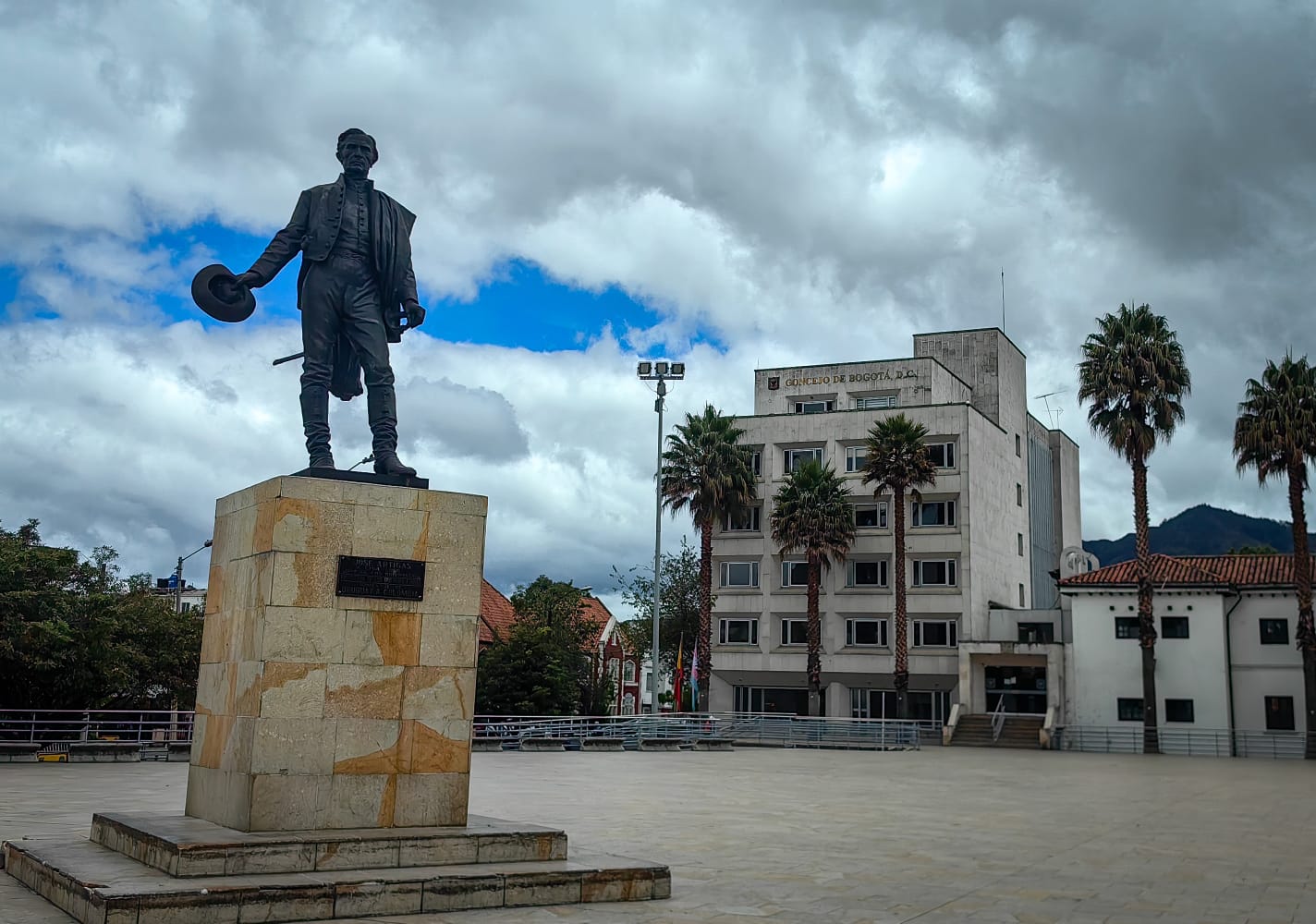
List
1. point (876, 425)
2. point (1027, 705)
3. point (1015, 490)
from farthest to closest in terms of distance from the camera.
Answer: point (1015, 490) < point (876, 425) < point (1027, 705)

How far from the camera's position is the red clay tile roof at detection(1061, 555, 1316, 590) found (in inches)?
1762

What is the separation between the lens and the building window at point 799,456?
189 ft

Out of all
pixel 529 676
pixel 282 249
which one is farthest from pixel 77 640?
pixel 282 249

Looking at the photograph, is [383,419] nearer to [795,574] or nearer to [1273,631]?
[1273,631]

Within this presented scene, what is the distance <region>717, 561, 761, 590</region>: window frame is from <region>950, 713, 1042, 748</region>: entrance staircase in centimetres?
1257

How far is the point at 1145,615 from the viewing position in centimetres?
4356

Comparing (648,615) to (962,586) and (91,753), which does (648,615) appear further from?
(91,753)

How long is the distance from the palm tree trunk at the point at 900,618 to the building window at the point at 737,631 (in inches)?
320

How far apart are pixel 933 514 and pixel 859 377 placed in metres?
9.97

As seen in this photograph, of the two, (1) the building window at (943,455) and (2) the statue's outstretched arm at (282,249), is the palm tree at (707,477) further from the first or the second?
(2) the statue's outstretched arm at (282,249)

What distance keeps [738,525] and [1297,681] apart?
24.9 metres

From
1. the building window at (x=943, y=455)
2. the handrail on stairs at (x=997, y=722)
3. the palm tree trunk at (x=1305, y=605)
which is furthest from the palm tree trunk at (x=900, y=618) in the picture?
the palm tree trunk at (x=1305, y=605)

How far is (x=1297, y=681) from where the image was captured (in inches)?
1716

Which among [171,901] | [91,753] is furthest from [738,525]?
[171,901]
